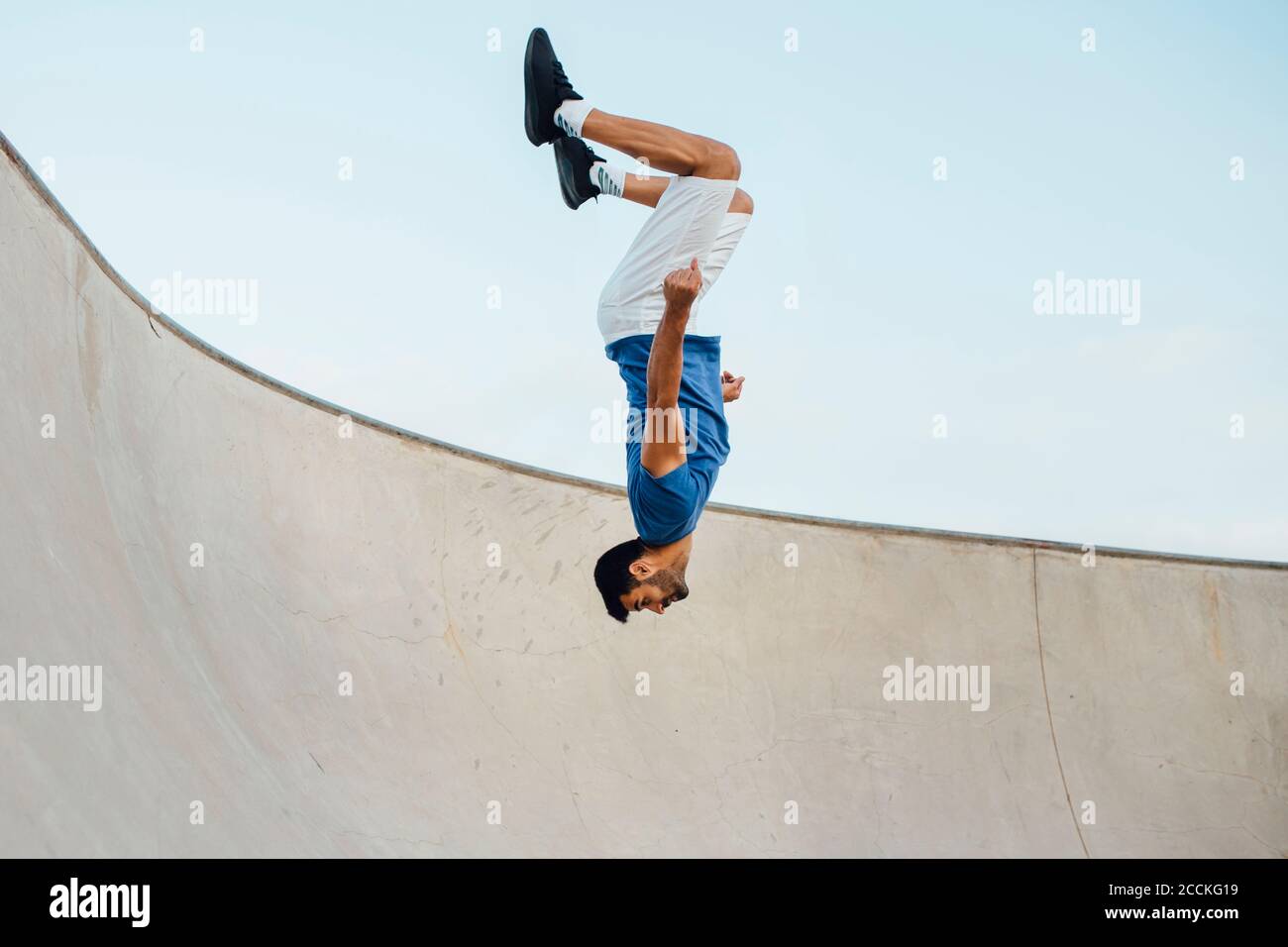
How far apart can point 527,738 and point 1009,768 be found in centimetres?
344

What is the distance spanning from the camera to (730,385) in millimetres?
4945

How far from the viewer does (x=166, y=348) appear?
20.8 ft

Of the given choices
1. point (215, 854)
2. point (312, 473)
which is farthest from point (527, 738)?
point (215, 854)

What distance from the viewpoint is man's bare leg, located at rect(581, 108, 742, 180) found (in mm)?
3570

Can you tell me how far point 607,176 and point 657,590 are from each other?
172 cm

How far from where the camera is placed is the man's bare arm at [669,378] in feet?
10.8

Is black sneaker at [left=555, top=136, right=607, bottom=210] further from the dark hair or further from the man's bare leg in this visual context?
the dark hair

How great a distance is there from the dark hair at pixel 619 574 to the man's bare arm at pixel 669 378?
675 millimetres

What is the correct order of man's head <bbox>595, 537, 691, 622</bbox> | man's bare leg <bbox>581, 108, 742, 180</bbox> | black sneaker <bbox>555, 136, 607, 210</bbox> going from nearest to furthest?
man's bare leg <bbox>581, 108, 742, 180</bbox>, black sneaker <bbox>555, 136, 607, 210</bbox>, man's head <bbox>595, 537, 691, 622</bbox>

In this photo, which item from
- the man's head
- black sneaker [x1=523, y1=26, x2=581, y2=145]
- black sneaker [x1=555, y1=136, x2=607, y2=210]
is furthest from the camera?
the man's head
